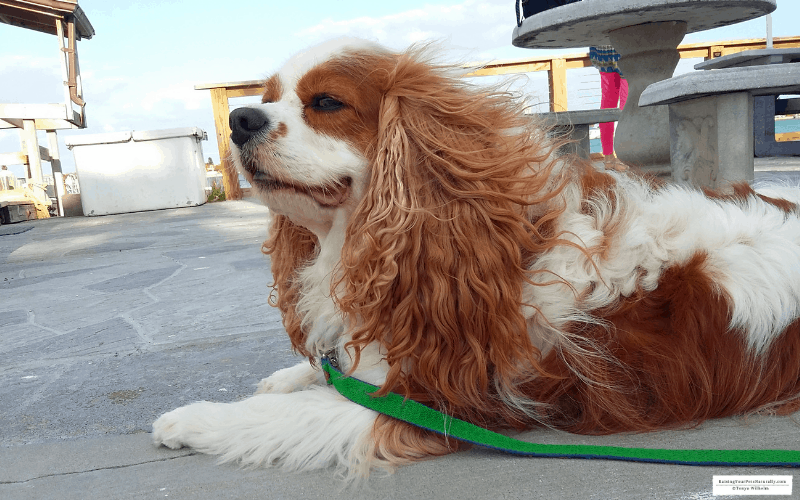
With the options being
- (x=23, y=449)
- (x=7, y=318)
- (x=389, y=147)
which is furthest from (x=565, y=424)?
(x=7, y=318)

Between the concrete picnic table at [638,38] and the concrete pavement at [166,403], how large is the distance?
7.79 feet

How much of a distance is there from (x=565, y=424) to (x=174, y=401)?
1.21 meters

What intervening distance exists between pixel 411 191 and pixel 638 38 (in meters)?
3.39

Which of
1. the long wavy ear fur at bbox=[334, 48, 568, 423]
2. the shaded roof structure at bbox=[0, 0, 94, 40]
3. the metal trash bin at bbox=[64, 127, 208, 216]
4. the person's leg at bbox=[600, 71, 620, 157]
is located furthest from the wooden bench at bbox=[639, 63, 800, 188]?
the shaded roof structure at bbox=[0, 0, 94, 40]

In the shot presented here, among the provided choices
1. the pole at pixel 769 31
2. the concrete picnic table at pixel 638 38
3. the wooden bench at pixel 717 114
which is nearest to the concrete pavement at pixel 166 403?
the wooden bench at pixel 717 114

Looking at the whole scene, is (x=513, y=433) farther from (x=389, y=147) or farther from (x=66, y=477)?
(x=66, y=477)

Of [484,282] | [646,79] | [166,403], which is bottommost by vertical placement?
[166,403]

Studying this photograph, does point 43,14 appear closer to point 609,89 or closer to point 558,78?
point 558,78

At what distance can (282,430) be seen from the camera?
1.60 metres

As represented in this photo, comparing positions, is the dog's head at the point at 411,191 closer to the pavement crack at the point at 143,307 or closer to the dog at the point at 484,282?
the dog at the point at 484,282

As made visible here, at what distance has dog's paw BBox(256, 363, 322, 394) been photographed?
2.05 meters

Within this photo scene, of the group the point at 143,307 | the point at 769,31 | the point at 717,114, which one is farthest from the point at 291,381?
the point at 769,31

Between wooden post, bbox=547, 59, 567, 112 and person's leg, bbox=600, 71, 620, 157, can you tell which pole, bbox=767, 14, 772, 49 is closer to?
person's leg, bbox=600, 71, 620, 157

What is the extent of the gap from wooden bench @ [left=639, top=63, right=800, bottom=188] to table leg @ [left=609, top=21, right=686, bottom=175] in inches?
34.1
